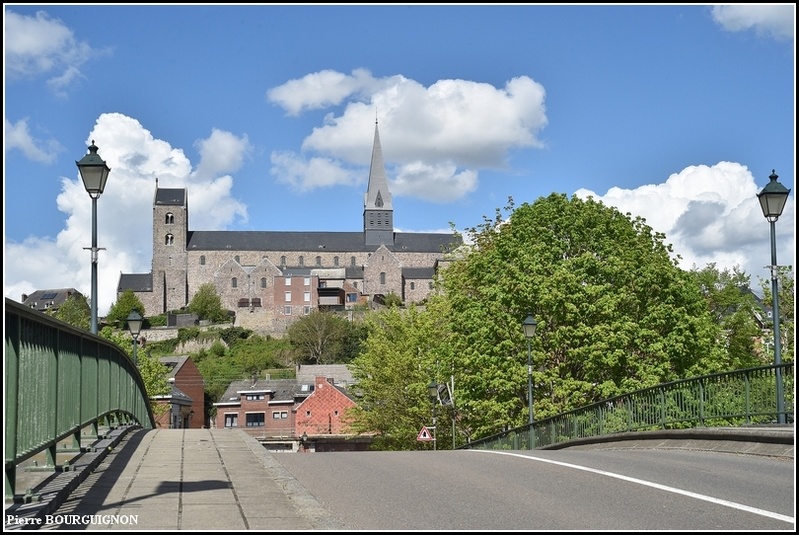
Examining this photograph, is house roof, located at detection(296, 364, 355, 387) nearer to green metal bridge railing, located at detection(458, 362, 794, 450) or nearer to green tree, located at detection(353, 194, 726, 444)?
green tree, located at detection(353, 194, 726, 444)

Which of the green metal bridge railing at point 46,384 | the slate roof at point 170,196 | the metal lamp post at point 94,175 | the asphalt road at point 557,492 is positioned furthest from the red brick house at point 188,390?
the slate roof at point 170,196

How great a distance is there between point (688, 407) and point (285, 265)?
521 ft

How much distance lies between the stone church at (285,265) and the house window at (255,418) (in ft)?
209

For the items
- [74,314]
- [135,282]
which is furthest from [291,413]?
[135,282]

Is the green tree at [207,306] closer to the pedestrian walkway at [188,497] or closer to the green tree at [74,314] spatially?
the green tree at [74,314]

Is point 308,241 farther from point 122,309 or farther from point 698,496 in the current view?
point 698,496

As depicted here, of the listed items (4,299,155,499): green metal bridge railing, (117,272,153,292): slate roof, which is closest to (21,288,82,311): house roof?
(117,272,153,292): slate roof

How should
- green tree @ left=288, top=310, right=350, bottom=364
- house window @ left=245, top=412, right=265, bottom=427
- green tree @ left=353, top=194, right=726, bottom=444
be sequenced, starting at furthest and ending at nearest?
green tree @ left=288, top=310, right=350, bottom=364 < house window @ left=245, top=412, right=265, bottom=427 < green tree @ left=353, top=194, right=726, bottom=444

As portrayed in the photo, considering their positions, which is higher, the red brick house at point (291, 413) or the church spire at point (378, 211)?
the church spire at point (378, 211)

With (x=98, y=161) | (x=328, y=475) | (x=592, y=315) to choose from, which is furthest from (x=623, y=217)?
(x=328, y=475)

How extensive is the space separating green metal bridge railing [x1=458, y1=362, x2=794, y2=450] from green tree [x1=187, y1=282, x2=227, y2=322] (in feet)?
429

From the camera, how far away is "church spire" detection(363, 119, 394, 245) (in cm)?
18112

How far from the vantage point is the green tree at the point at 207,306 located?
153 meters

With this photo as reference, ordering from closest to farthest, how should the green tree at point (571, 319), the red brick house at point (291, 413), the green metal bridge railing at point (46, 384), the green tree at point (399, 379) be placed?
1. the green metal bridge railing at point (46, 384)
2. the green tree at point (571, 319)
3. the green tree at point (399, 379)
4. the red brick house at point (291, 413)
